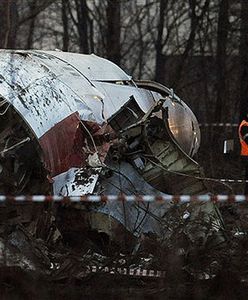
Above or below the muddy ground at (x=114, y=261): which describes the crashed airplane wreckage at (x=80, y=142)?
above

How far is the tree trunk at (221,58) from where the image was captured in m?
17.4

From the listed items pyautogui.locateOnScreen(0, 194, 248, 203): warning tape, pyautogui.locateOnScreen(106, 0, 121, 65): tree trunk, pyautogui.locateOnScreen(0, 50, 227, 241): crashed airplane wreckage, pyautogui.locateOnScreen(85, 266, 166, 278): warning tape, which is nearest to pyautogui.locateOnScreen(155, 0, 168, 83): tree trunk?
pyautogui.locateOnScreen(106, 0, 121, 65): tree trunk

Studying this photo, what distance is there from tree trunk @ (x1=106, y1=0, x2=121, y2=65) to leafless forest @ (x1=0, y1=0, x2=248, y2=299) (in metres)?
0.03

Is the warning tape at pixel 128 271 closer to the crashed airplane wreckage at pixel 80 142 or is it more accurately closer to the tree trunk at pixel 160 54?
the crashed airplane wreckage at pixel 80 142

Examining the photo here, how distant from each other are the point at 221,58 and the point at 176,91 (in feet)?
4.88

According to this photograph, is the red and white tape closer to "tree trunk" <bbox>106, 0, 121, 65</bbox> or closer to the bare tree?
"tree trunk" <bbox>106, 0, 121, 65</bbox>

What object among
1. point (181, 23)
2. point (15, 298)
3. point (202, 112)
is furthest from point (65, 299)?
point (181, 23)

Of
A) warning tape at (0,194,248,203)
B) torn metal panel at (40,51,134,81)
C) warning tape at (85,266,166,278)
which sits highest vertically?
torn metal panel at (40,51,134,81)

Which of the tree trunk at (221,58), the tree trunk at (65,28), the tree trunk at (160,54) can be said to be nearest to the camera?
the tree trunk at (221,58)

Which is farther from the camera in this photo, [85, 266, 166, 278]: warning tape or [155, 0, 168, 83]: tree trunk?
[155, 0, 168, 83]: tree trunk

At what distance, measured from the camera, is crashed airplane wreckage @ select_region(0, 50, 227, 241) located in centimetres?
613

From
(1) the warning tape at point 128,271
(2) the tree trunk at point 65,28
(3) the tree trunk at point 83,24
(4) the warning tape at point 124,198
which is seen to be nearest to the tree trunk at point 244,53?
(3) the tree trunk at point 83,24

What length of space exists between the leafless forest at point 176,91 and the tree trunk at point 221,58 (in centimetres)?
3

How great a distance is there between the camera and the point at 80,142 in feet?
21.4
